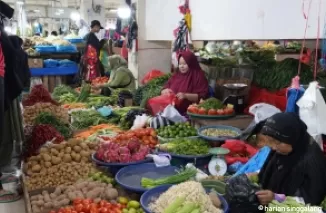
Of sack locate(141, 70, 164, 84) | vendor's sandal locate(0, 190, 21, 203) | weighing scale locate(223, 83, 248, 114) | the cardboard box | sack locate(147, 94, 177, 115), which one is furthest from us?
the cardboard box

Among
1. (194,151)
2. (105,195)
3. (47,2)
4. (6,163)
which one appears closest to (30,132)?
(6,163)

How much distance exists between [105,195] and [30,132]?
6.30ft

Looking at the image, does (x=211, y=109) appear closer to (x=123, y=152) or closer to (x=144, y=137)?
(x=144, y=137)

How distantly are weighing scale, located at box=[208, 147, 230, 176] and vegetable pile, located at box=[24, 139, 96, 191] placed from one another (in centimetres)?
128

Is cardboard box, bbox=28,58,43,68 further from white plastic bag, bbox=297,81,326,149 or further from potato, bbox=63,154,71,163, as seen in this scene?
white plastic bag, bbox=297,81,326,149

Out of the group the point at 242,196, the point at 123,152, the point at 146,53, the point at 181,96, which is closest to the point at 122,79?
the point at 146,53

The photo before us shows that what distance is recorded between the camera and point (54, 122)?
4945mm

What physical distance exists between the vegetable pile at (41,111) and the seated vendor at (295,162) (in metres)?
3.59

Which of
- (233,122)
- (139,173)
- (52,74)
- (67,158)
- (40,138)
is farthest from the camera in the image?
(52,74)

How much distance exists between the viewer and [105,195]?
298cm

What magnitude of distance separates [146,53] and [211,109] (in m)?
3.54

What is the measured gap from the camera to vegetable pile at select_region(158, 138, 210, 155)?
358 centimetres

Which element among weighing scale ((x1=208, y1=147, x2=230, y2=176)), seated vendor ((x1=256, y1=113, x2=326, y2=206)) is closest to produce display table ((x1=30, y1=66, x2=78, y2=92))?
weighing scale ((x1=208, y1=147, x2=230, y2=176))

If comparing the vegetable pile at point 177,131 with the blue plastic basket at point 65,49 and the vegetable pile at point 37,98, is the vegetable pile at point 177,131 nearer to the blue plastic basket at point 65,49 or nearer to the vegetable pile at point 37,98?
the vegetable pile at point 37,98
